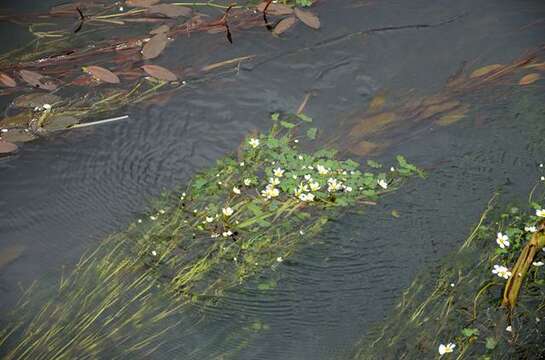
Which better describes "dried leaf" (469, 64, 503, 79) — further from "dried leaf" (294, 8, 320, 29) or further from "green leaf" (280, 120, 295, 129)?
"green leaf" (280, 120, 295, 129)

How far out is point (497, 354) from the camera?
190 cm

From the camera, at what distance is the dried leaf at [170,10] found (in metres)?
2.87

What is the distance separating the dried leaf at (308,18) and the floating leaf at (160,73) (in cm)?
59

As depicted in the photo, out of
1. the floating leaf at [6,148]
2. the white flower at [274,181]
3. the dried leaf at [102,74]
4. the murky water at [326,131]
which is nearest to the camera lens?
the murky water at [326,131]

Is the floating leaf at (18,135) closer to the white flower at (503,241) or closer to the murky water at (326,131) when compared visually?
the murky water at (326,131)

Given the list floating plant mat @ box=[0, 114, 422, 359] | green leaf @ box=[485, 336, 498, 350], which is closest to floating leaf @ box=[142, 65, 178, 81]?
floating plant mat @ box=[0, 114, 422, 359]

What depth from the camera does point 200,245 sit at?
6.93ft

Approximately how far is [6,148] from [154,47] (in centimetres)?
69

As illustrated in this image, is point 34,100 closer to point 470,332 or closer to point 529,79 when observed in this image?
point 470,332

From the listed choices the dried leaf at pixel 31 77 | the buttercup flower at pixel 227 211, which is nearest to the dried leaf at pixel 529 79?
the buttercup flower at pixel 227 211

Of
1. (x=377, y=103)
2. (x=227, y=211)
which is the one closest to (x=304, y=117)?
(x=377, y=103)

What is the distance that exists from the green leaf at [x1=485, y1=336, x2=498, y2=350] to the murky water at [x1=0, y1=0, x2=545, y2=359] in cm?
28

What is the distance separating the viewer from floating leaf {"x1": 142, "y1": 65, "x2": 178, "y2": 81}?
8.66 feet

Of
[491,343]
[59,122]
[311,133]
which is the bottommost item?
[491,343]
